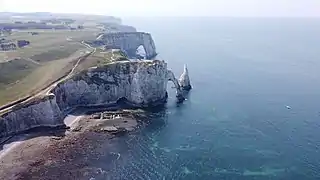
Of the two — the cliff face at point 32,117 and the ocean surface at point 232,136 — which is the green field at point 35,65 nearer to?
the cliff face at point 32,117

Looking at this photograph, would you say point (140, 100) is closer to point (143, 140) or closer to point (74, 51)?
point (143, 140)

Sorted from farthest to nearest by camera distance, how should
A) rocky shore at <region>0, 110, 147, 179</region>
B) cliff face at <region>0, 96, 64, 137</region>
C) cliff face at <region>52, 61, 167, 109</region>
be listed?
1. cliff face at <region>52, 61, 167, 109</region>
2. cliff face at <region>0, 96, 64, 137</region>
3. rocky shore at <region>0, 110, 147, 179</region>

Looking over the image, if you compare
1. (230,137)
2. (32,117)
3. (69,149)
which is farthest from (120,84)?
(230,137)

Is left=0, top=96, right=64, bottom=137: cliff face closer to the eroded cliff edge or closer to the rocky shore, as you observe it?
the rocky shore

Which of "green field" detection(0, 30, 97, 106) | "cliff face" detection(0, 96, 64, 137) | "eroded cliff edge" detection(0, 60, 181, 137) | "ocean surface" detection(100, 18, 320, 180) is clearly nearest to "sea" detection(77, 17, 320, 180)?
"ocean surface" detection(100, 18, 320, 180)

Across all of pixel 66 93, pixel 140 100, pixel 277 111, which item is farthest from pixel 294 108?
pixel 66 93

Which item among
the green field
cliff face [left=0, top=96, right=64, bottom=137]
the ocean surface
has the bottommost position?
the ocean surface

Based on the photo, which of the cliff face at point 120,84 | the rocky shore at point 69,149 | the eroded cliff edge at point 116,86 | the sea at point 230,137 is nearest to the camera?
the rocky shore at point 69,149

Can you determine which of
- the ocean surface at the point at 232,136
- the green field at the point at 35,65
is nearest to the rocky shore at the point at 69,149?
the ocean surface at the point at 232,136

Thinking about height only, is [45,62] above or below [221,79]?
above
